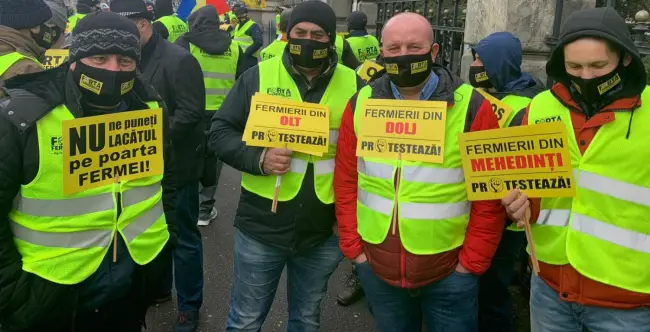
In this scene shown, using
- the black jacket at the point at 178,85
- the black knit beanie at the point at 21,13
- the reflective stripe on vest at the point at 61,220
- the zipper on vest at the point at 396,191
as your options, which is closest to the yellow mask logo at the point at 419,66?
the zipper on vest at the point at 396,191

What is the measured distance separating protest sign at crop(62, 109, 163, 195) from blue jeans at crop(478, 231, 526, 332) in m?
2.06

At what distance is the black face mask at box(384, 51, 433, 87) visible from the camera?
233 cm

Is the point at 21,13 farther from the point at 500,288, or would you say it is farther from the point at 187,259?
the point at 500,288

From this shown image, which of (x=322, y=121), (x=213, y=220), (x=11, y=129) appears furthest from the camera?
(x=213, y=220)

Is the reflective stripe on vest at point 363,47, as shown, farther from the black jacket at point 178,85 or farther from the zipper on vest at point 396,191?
the zipper on vest at point 396,191

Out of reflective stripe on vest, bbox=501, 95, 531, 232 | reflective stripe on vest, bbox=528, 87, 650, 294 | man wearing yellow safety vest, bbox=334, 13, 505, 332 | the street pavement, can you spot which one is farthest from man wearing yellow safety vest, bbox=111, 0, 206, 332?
reflective stripe on vest, bbox=528, 87, 650, 294

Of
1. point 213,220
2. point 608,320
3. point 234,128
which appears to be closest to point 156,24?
point 213,220

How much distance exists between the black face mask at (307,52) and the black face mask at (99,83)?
2.65 ft

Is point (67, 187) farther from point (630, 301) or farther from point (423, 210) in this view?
point (630, 301)

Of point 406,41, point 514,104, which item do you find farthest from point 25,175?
point 514,104

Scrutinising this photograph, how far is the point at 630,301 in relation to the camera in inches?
77.9

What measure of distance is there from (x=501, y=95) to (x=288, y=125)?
4.78ft

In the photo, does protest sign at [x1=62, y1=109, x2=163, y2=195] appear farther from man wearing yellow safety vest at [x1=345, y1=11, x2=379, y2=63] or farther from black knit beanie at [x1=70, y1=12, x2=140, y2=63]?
man wearing yellow safety vest at [x1=345, y1=11, x2=379, y2=63]

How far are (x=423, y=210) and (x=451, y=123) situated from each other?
39cm
